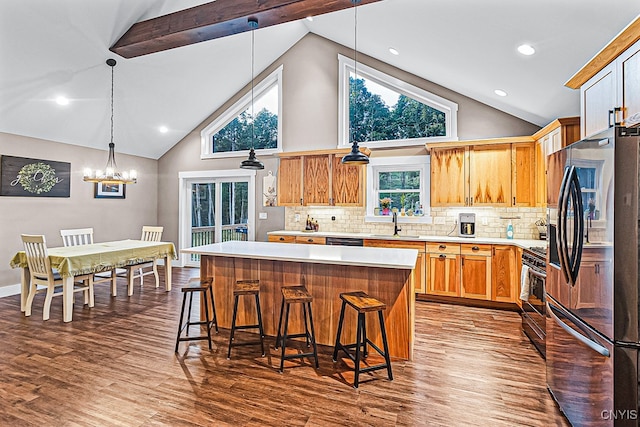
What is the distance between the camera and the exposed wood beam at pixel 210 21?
3699mm

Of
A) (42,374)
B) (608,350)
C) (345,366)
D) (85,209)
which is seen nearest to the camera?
(608,350)

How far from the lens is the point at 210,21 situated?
4.00 m

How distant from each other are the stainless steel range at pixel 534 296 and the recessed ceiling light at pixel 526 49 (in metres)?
1.95

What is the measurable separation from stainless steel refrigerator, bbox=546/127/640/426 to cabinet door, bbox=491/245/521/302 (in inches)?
91.5

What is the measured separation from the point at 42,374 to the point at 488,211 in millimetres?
5534

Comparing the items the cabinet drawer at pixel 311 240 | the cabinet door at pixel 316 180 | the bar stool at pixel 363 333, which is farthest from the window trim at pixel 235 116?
the bar stool at pixel 363 333

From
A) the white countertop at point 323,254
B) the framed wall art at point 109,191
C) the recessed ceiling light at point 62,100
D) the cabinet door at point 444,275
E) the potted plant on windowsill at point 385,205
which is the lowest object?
the cabinet door at point 444,275

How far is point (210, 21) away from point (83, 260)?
10.6 ft

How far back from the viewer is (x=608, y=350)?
1.75 m

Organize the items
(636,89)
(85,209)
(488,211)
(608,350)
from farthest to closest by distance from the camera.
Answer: (85,209) < (488,211) < (636,89) < (608,350)

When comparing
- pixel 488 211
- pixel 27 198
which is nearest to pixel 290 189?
pixel 488 211

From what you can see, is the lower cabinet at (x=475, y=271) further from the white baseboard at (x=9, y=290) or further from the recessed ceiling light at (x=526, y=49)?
the white baseboard at (x=9, y=290)

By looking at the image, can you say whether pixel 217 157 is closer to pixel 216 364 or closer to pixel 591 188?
pixel 216 364

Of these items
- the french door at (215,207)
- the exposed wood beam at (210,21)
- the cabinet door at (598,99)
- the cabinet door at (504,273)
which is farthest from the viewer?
the french door at (215,207)
